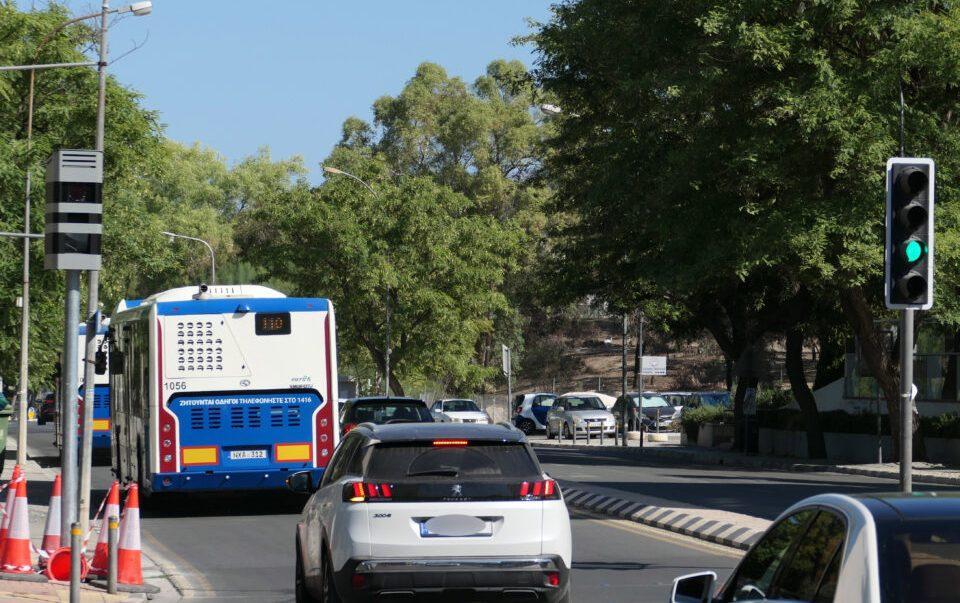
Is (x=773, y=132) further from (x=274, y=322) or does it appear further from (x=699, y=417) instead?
(x=699, y=417)

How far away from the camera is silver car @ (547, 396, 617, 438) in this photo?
57969 mm

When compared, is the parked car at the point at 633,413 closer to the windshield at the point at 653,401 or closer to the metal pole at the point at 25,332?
the windshield at the point at 653,401

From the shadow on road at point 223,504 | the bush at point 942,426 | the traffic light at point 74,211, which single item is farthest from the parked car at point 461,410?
the traffic light at point 74,211

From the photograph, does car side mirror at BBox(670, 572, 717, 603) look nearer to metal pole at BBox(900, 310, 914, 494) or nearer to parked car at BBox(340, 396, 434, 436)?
metal pole at BBox(900, 310, 914, 494)

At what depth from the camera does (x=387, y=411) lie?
27.9 meters

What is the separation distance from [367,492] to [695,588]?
4780 millimetres

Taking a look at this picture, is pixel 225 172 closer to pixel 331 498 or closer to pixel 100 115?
pixel 100 115

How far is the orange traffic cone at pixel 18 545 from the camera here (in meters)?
14.2

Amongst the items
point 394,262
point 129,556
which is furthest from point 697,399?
point 129,556

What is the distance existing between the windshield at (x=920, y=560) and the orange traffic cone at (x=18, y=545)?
1068 centimetres

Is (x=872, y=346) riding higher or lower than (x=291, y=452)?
higher

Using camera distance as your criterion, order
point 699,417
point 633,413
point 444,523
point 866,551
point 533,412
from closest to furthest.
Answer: point 866,551
point 444,523
point 699,417
point 633,413
point 533,412

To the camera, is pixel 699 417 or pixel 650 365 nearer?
pixel 650 365

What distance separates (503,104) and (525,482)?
226 ft
